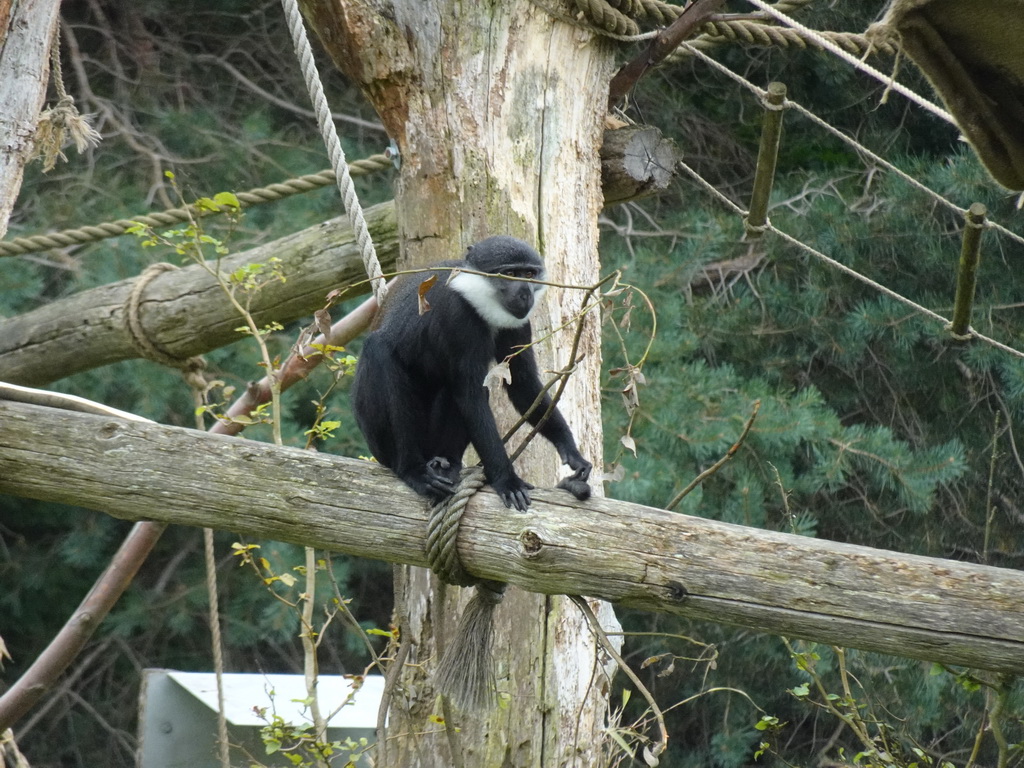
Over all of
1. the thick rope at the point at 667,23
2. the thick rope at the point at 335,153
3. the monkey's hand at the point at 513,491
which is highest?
the thick rope at the point at 667,23

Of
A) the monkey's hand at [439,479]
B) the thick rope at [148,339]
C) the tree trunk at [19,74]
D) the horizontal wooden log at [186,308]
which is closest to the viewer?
the monkey's hand at [439,479]

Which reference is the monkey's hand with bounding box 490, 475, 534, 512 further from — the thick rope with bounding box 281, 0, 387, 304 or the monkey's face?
the thick rope with bounding box 281, 0, 387, 304

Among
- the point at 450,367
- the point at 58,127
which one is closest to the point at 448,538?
the point at 450,367

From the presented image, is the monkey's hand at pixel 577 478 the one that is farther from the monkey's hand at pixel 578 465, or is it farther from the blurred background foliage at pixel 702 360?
the blurred background foliage at pixel 702 360

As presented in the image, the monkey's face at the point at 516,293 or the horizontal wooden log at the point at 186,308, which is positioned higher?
the monkey's face at the point at 516,293

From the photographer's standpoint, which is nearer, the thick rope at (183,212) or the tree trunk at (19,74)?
the tree trunk at (19,74)

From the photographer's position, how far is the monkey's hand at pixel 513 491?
2.89 meters

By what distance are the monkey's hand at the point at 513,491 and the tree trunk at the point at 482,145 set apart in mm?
669

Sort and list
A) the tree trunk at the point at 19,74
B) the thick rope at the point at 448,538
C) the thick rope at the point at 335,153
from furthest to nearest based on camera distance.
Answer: the thick rope at the point at 335,153 → the tree trunk at the point at 19,74 → the thick rope at the point at 448,538

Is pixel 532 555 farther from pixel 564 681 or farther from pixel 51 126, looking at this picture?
pixel 51 126

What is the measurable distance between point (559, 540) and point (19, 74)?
234 centimetres

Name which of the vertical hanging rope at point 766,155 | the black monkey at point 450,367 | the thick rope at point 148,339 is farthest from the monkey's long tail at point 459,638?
the thick rope at point 148,339

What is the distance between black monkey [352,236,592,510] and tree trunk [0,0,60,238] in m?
1.29

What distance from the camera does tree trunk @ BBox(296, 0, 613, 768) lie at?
12.4 ft
